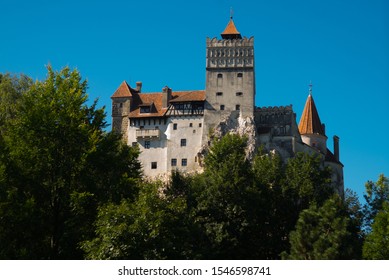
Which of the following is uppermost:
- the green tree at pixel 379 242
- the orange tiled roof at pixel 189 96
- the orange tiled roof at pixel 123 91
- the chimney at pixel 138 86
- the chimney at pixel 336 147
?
the chimney at pixel 138 86

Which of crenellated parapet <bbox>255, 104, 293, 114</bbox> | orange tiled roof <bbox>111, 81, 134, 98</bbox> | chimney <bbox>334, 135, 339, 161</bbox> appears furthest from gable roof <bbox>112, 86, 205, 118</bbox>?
chimney <bbox>334, 135, 339, 161</bbox>

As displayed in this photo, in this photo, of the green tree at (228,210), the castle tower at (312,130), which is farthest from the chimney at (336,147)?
the green tree at (228,210)

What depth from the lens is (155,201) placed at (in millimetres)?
33688

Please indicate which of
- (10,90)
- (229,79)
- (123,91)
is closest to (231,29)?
(229,79)

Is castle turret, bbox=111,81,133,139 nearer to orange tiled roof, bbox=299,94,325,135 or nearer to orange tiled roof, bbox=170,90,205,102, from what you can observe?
orange tiled roof, bbox=170,90,205,102

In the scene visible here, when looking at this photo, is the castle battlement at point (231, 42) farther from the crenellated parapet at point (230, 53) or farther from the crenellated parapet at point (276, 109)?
the crenellated parapet at point (276, 109)

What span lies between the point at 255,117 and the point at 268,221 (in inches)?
1125

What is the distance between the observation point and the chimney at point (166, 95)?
80812 millimetres

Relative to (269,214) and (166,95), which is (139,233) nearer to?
(269,214)

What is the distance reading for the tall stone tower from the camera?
7725 cm

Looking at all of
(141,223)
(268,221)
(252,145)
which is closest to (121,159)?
(141,223)
